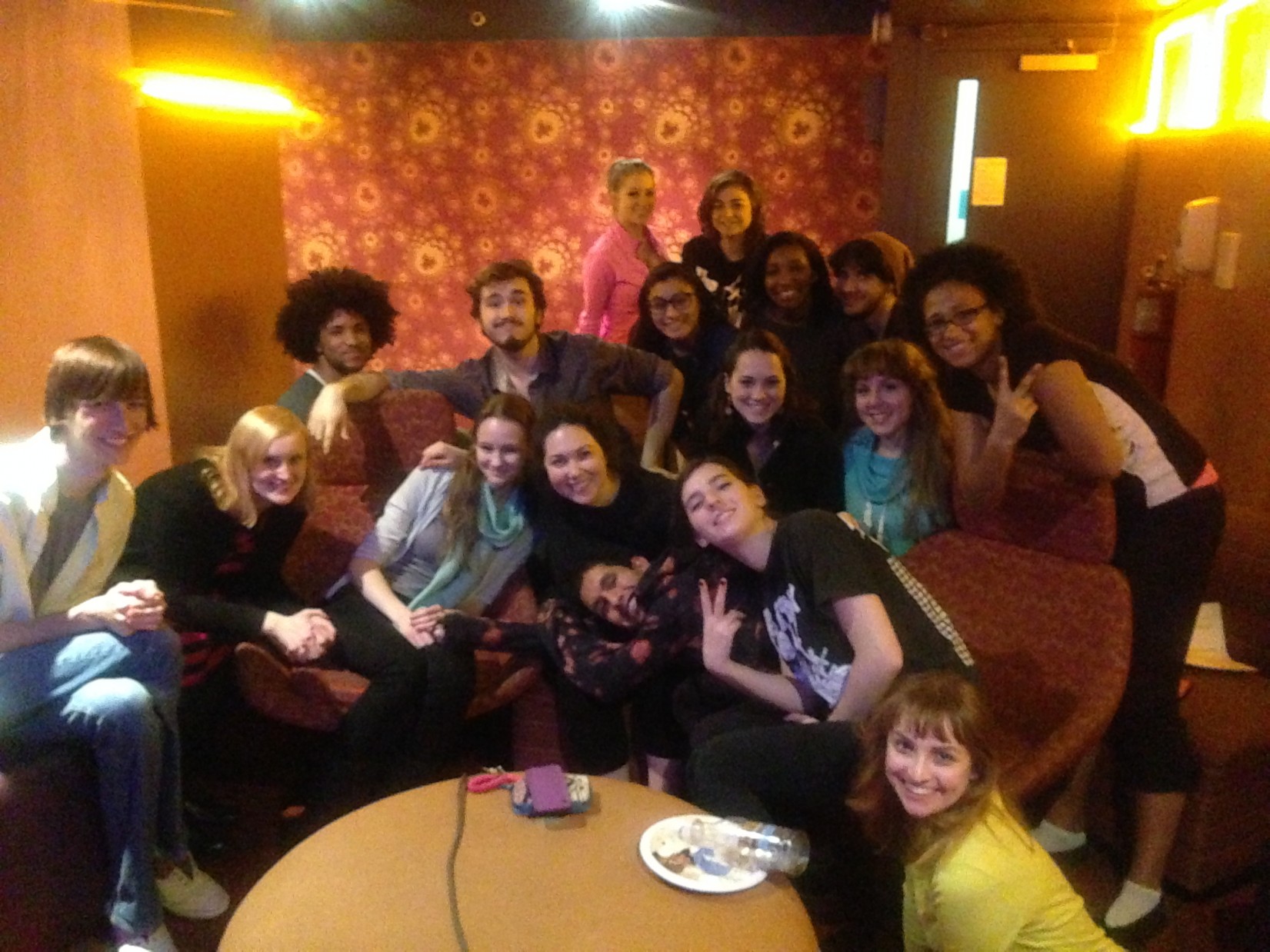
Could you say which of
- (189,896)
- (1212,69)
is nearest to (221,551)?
(189,896)

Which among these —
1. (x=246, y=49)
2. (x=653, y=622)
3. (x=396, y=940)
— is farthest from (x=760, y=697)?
(x=246, y=49)

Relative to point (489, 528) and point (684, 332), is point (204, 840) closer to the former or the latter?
point (489, 528)

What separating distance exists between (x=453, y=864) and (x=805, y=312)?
6.48 ft

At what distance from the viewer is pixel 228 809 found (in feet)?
7.84

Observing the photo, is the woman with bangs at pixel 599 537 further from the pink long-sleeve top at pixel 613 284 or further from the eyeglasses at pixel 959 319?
the pink long-sleeve top at pixel 613 284

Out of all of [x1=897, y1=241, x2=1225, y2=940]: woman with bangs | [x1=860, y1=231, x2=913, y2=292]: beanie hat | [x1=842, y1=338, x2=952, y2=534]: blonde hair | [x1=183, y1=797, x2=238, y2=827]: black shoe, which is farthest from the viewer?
[x1=860, y1=231, x2=913, y2=292]: beanie hat

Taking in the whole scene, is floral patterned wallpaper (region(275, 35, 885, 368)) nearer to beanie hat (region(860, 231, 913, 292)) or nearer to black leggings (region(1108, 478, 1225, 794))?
Result: beanie hat (region(860, 231, 913, 292))

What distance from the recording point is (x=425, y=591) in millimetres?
2381

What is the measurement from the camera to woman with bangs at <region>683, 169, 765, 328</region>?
324 cm

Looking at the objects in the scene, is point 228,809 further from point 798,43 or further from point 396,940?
point 798,43

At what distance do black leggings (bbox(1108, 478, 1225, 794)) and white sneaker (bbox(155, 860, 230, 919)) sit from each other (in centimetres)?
184

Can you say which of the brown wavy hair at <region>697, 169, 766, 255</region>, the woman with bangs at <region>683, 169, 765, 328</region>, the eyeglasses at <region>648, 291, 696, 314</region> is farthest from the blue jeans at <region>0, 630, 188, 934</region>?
the brown wavy hair at <region>697, 169, 766, 255</region>

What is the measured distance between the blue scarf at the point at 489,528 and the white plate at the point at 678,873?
0.98 m

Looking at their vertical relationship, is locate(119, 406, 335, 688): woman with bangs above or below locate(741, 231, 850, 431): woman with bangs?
below
